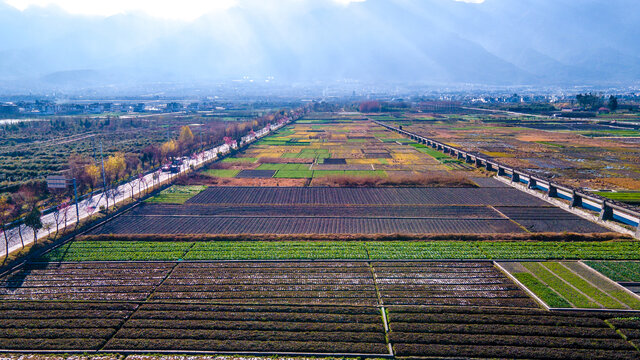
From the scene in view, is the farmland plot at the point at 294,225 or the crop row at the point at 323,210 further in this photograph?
the crop row at the point at 323,210

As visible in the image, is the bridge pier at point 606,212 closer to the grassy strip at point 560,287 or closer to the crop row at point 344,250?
the crop row at point 344,250

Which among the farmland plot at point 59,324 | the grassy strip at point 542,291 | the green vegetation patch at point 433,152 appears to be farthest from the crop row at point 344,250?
the green vegetation patch at point 433,152

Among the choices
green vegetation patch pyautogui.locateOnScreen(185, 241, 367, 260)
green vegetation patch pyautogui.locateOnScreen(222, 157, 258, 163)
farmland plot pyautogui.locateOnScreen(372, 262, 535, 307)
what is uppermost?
green vegetation patch pyautogui.locateOnScreen(222, 157, 258, 163)

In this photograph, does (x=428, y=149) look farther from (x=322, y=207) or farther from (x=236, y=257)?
(x=236, y=257)

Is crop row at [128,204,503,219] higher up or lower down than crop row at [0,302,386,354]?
higher up

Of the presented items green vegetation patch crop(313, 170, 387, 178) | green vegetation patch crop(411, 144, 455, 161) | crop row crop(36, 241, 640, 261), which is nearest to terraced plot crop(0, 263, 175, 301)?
crop row crop(36, 241, 640, 261)

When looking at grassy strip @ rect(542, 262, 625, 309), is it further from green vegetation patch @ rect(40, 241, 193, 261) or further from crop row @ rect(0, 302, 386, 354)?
green vegetation patch @ rect(40, 241, 193, 261)

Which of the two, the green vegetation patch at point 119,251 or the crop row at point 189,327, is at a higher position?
the green vegetation patch at point 119,251

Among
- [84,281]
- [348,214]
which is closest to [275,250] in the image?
[348,214]
